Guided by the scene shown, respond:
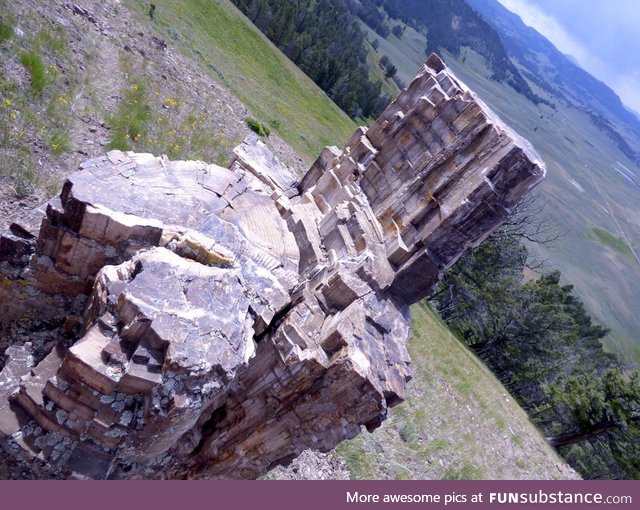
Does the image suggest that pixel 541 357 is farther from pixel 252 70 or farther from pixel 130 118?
pixel 252 70

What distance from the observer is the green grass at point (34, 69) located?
18688mm

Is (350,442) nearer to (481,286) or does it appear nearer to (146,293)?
(146,293)

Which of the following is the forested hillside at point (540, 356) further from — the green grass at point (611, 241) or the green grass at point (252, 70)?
the green grass at point (611, 241)

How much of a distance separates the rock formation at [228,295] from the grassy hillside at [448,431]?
8.47 metres

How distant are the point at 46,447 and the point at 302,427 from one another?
539 cm

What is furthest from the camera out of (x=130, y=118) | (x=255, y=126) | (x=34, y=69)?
(x=255, y=126)

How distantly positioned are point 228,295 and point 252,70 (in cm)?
4795

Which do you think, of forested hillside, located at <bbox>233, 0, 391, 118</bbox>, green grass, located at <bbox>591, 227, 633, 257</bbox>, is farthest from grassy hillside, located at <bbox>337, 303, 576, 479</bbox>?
green grass, located at <bbox>591, 227, 633, 257</bbox>

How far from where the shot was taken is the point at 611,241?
133 meters

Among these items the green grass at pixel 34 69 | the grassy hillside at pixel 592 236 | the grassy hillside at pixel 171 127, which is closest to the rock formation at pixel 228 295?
the grassy hillside at pixel 171 127

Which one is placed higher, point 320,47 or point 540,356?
point 540,356

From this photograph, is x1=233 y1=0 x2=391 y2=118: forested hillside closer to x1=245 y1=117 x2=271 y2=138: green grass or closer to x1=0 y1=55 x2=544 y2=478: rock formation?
x1=245 y1=117 x2=271 y2=138: green grass

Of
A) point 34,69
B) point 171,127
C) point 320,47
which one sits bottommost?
point 320,47

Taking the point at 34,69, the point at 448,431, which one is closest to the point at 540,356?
the point at 448,431
